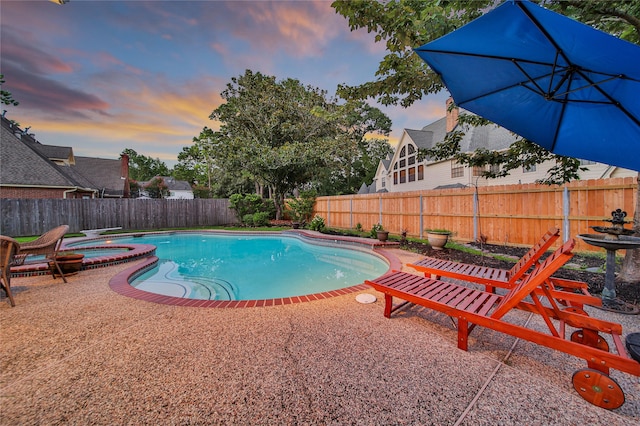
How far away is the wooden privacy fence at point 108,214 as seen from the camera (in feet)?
39.7

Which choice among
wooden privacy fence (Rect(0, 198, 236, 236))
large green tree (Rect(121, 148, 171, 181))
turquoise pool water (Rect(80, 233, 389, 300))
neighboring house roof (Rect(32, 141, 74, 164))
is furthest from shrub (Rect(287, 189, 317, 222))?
large green tree (Rect(121, 148, 171, 181))

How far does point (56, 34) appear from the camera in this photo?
7.46m

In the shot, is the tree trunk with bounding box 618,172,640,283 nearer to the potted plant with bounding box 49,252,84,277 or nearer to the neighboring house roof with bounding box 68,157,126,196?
the potted plant with bounding box 49,252,84,277

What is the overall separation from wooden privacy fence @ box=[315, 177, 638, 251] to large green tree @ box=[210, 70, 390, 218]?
19.3 ft

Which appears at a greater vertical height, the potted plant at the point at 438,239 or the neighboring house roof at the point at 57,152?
the neighboring house roof at the point at 57,152

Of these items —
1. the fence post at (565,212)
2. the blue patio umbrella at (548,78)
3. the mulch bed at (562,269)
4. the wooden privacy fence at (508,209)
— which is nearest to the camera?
the blue patio umbrella at (548,78)

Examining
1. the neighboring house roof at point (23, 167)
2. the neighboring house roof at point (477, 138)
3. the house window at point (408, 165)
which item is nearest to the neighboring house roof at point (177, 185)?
the neighboring house roof at point (23, 167)

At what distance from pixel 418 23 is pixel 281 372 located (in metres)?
4.74

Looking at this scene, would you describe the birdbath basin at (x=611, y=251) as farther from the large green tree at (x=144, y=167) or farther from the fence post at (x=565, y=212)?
the large green tree at (x=144, y=167)

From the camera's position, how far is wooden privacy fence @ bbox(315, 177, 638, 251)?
Result: 5770 mm

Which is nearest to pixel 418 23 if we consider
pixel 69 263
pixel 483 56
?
pixel 483 56

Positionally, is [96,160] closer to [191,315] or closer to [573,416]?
[191,315]

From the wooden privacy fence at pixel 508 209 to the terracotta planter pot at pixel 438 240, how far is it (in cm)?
150

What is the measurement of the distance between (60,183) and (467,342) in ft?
68.9
